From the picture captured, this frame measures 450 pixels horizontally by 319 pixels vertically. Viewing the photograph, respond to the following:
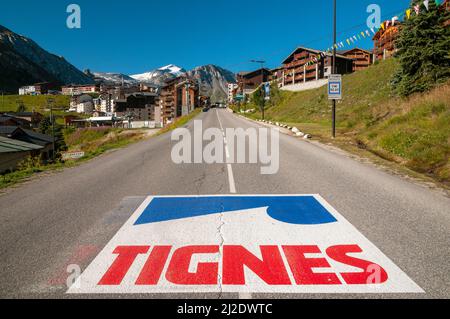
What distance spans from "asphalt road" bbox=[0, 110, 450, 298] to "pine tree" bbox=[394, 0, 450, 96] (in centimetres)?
1955

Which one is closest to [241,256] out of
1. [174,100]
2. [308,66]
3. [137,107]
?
[308,66]

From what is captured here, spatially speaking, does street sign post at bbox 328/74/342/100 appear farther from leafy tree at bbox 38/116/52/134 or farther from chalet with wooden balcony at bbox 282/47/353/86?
leafy tree at bbox 38/116/52/134

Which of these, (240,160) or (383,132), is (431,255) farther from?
(383,132)

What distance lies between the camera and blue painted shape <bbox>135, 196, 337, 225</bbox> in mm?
5039

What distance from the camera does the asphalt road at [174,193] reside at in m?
3.39

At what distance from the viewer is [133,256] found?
373 centimetres

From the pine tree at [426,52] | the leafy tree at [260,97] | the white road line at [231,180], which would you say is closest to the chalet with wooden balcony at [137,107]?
the leafy tree at [260,97]

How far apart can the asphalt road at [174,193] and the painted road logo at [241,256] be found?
0.16m

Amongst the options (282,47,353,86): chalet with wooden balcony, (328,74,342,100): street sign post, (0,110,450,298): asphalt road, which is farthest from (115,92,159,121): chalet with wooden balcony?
(0,110,450,298): asphalt road

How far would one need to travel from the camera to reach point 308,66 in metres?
83.1

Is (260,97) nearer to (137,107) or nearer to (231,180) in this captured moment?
(231,180)

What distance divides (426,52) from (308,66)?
201 ft

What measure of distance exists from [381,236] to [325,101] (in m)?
42.2

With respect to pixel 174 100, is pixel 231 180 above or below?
below
